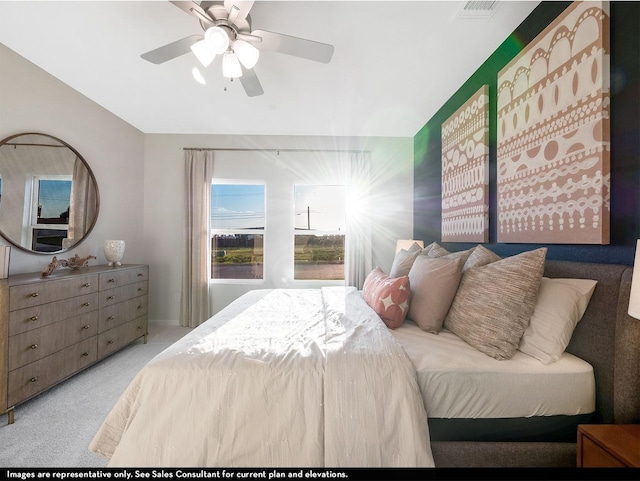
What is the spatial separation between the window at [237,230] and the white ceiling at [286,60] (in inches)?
39.5

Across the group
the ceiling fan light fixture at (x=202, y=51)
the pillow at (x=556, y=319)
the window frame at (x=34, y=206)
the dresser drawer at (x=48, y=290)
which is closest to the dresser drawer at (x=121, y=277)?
the dresser drawer at (x=48, y=290)

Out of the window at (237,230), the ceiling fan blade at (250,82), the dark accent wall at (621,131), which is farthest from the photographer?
the window at (237,230)

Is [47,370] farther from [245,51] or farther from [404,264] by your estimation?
[404,264]

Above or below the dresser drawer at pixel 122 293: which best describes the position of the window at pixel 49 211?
above

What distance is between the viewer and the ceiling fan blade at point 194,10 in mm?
1507

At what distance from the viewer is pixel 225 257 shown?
4285 millimetres

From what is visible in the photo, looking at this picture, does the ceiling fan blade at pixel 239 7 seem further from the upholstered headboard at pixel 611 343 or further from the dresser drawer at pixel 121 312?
the dresser drawer at pixel 121 312

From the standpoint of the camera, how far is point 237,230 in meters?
4.26

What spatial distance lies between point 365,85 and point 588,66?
1.73 m

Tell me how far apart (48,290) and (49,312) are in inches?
6.7

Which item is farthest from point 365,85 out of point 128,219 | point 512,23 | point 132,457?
point 128,219

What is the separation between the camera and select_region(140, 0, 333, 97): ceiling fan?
1.61 m

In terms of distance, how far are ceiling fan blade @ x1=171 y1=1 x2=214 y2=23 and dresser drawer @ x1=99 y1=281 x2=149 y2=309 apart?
248 cm

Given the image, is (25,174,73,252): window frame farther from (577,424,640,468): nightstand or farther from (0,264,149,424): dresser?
(577,424,640,468): nightstand
